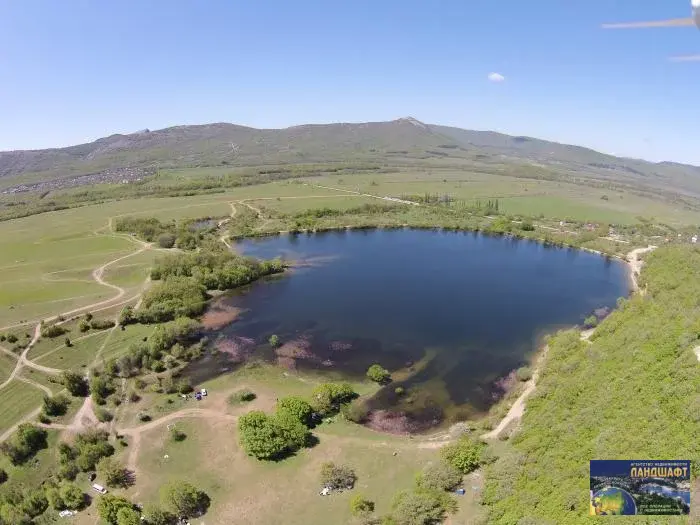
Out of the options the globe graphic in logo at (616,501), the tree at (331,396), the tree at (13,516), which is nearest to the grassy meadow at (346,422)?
the tree at (331,396)

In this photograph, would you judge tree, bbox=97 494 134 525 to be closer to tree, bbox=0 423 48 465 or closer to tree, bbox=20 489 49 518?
tree, bbox=20 489 49 518

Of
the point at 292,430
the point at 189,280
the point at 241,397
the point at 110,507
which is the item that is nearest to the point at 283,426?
the point at 292,430

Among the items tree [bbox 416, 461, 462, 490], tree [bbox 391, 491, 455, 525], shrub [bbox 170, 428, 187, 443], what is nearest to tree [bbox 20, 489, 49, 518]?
shrub [bbox 170, 428, 187, 443]

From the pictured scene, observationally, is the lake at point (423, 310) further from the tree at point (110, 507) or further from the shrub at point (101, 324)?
the tree at point (110, 507)

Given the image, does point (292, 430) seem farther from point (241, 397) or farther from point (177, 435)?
point (177, 435)

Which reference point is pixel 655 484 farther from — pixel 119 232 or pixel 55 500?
pixel 119 232

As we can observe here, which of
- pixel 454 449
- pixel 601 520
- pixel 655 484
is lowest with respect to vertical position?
pixel 454 449

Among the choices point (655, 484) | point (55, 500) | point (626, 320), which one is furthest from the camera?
point (626, 320)

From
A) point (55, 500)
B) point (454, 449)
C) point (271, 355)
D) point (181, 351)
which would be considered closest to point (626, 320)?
point (454, 449)
